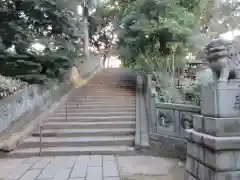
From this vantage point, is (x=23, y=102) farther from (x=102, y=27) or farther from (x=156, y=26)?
(x=102, y=27)

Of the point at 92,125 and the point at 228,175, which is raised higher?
the point at 92,125

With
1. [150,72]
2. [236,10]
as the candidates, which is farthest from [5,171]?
[236,10]

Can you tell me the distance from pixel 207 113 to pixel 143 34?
667cm

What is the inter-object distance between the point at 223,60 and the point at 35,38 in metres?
6.80

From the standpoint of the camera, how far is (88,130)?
6930 mm

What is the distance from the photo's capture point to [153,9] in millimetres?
9750

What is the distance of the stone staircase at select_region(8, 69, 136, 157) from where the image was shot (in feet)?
19.5

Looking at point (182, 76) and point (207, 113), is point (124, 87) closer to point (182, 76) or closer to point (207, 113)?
point (182, 76)

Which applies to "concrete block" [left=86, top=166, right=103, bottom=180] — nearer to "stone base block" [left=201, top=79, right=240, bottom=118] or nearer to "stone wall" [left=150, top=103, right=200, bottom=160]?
"stone wall" [left=150, top=103, right=200, bottom=160]

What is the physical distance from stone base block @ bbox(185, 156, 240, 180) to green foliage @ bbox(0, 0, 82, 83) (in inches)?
247

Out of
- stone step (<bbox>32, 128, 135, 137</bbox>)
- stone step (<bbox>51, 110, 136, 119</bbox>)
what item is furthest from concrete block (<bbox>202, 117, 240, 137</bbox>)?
stone step (<bbox>51, 110, 136, 119</bbox>)

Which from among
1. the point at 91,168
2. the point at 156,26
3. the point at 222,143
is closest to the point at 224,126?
the point at 222,143

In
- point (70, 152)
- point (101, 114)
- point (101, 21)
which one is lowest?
point (70, 152)

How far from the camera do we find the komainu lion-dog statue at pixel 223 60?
134 inches
